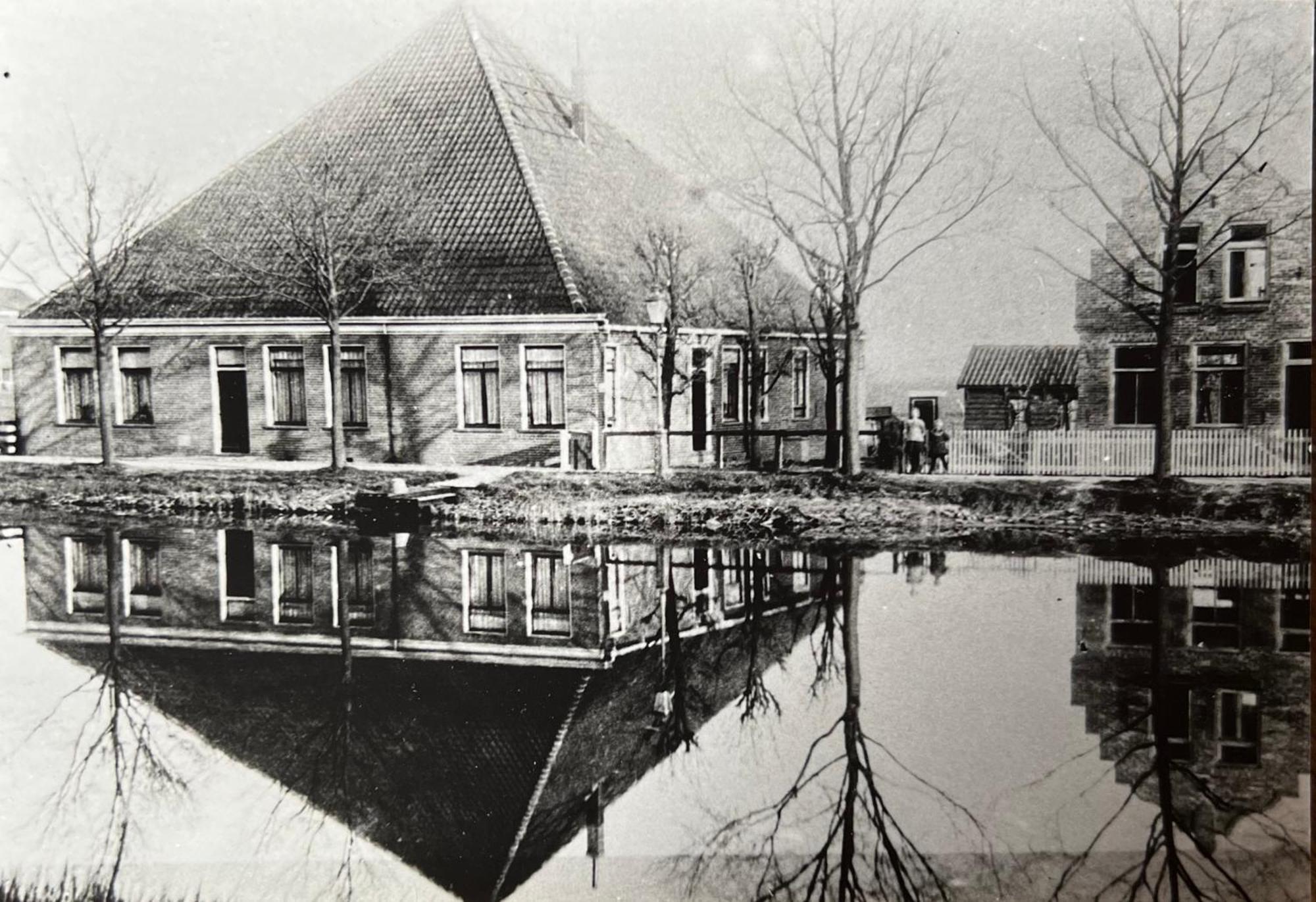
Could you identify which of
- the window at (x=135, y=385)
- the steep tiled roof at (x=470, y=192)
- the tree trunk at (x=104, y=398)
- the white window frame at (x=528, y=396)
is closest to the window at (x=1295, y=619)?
the steep tiled roof at (x=470, y=192)

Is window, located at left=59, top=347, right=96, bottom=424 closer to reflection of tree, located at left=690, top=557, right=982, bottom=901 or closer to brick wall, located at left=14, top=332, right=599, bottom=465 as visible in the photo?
brick wall, located at left=14, top=332, right=599, bottom=465

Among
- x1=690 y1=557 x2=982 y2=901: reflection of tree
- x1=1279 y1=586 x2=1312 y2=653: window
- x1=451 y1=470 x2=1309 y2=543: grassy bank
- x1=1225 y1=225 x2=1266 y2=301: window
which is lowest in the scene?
x1=690 y1=557 x2=982 y2=901: reflection of tree

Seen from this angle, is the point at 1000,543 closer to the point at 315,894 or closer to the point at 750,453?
the point at 750,453

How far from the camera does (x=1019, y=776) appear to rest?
2809 millimetres

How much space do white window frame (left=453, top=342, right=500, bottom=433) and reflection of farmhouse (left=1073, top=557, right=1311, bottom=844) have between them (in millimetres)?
2224

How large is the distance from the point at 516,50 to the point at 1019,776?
309 centimetres

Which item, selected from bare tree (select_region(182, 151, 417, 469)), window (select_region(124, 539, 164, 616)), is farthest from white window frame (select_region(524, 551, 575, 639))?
window (select_region(124, 539, 164, 616))

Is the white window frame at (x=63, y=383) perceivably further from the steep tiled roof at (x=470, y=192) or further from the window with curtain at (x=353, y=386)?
the window with curtain at (x=353, y=386)

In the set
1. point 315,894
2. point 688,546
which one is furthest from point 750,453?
point 315,894

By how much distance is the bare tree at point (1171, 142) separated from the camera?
3.03m

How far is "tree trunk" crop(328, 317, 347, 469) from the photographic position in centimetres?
350

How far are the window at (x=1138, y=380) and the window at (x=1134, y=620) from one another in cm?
64

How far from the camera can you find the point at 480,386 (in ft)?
11.1

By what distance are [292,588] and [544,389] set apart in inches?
47.9
